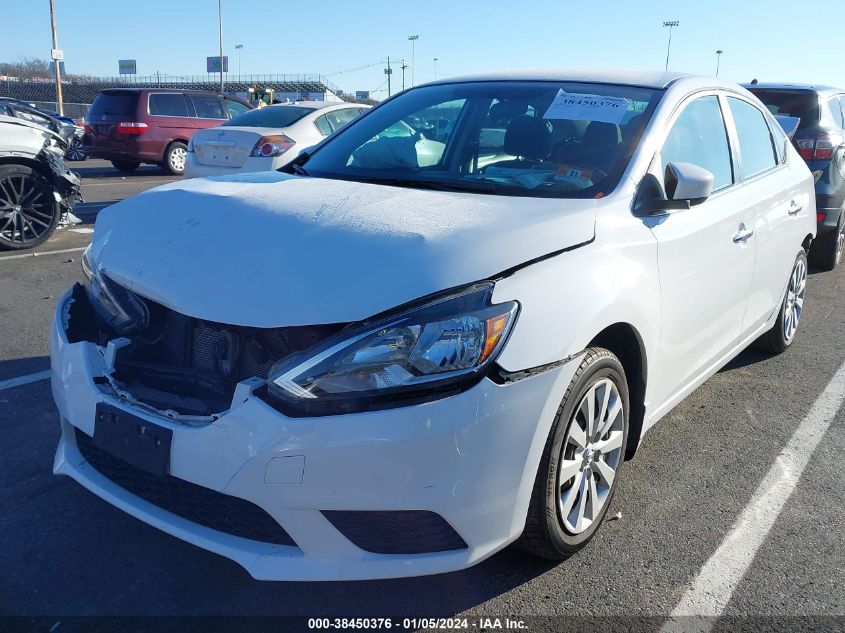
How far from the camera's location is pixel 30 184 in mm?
7703

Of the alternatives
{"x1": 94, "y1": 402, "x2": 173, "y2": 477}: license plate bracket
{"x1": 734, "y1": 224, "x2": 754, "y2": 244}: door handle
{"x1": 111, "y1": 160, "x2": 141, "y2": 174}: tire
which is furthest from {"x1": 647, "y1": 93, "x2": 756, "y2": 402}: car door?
{"x1": 111, "y1": 160, "x2": 141, "y2": 174}: tire

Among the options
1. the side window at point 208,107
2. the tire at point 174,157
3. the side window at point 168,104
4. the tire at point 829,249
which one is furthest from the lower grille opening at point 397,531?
the side window at point 208,107

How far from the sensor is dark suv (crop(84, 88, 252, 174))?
15492 mm

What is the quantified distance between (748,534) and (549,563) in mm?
882

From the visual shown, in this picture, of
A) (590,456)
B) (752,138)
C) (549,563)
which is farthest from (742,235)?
(549,563)

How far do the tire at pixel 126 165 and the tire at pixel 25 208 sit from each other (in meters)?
8.45

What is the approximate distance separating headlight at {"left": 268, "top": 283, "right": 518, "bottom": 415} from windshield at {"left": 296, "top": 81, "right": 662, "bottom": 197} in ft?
3.45

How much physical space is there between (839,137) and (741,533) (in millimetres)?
6003

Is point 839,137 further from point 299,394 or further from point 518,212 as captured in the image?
point 299,394

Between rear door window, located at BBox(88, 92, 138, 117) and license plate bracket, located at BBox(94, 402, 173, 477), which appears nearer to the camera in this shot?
license plate bracket, located at BBox(94, 402, 173, 477)

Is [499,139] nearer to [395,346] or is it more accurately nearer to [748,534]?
[395,346]

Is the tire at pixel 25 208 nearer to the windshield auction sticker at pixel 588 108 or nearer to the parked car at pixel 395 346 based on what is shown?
the parked car at pixel 395 346

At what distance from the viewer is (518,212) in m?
2.76

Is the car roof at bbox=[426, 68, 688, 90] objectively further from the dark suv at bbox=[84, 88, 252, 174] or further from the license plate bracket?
the dark suv at bbox=[84, 88, 252, 174]
